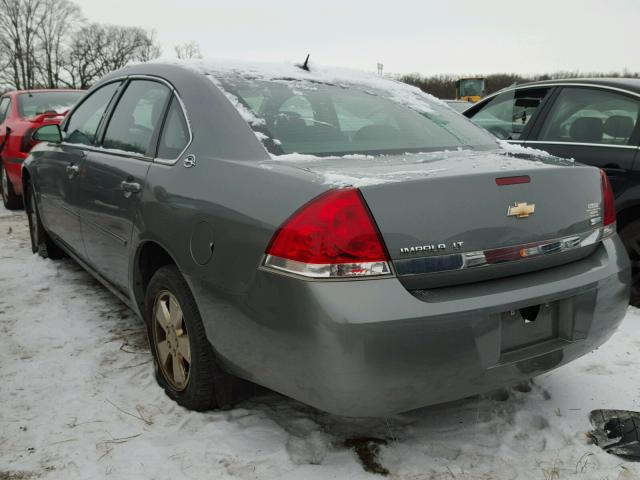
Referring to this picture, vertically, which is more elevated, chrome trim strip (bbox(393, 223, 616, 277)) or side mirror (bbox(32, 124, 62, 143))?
side mirror (bbox(32, 124, 62, 143))

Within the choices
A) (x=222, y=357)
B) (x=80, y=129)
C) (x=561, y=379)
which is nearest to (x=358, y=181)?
(x=222, y=357)

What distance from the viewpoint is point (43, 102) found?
8078mm

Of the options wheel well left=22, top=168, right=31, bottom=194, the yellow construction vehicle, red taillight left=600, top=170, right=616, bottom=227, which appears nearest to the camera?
red taillight left=600, top=170, right=616, bottom=227

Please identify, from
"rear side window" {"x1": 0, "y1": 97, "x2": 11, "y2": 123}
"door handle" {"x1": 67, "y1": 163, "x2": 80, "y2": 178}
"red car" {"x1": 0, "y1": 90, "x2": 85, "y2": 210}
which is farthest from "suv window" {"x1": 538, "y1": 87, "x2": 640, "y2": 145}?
"rear side window" {"x1": 0, "y1": 97, "x2": 11, "y2": 123}

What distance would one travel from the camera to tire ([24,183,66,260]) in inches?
198

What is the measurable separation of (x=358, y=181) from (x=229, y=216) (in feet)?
1.68

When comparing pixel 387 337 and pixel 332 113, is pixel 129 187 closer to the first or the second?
pixel 332 113

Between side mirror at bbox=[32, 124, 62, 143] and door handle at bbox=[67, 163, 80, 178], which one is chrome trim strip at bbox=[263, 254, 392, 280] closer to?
door handle at bbox=[67, 163, 80, 178]

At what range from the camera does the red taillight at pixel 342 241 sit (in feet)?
6.25

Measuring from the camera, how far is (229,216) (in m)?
2.20

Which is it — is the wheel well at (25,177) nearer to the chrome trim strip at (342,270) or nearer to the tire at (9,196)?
the tire at (9,196)

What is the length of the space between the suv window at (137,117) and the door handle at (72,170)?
0.30 m

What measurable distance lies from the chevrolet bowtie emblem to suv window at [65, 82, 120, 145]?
2.52 m

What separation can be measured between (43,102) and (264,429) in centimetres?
703
